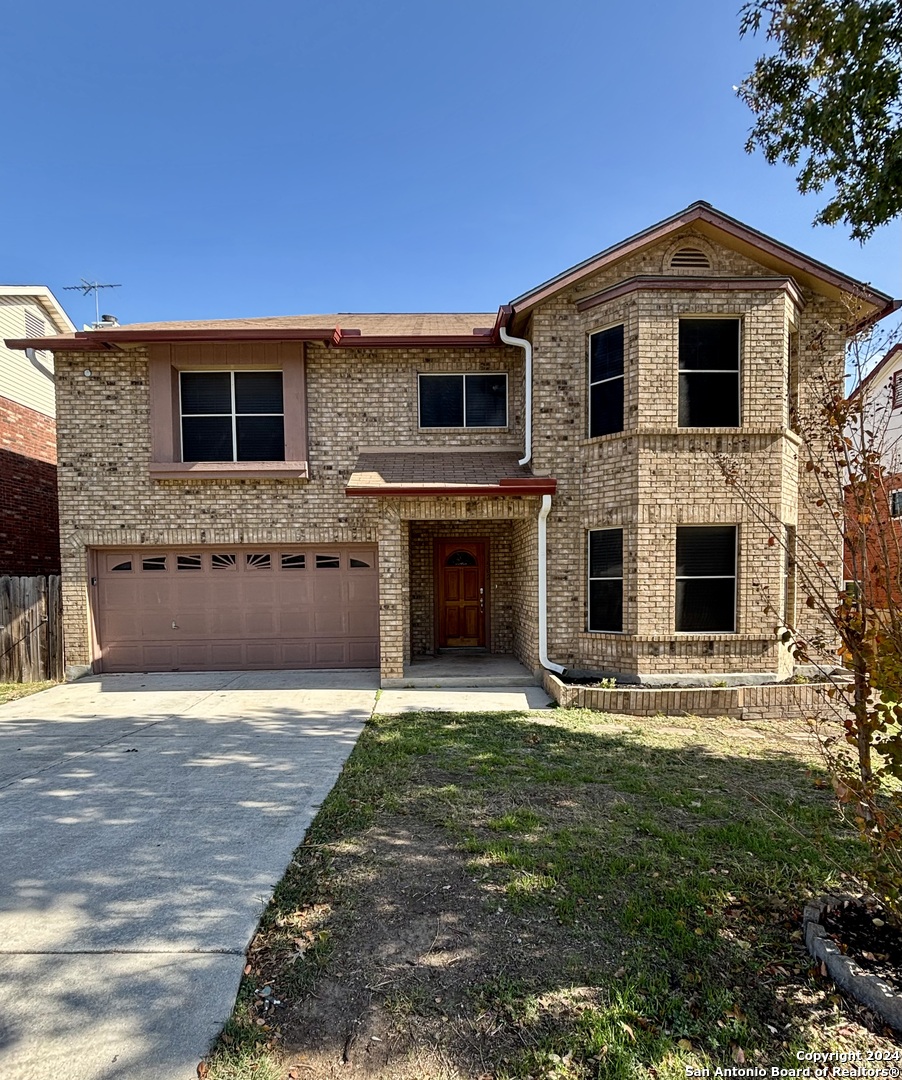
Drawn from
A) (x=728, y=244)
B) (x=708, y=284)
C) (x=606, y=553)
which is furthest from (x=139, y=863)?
(x=728, y=244)

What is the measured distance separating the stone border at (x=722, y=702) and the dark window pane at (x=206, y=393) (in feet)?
27.4

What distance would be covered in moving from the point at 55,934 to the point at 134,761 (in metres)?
2.78

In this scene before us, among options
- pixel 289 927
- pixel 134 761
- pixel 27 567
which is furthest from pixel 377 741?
pixel 27 567

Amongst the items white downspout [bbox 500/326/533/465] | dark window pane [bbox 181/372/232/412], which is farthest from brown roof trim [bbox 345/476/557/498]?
dark window pane [bbox 181/372/232/412]

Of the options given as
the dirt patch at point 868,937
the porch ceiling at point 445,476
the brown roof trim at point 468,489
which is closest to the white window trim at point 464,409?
the porch ceiling at point 445,476

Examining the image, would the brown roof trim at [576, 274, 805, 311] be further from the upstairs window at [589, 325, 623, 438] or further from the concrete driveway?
the concrete driveway

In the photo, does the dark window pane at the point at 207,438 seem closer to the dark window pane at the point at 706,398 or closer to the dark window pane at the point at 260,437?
the dark window pane at the point at 260,437

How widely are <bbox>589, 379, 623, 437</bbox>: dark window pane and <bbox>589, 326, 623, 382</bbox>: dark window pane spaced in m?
0.17

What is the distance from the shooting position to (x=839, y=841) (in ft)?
12.4

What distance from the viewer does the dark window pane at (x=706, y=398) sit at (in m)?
8.09

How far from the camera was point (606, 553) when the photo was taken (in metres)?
8.48

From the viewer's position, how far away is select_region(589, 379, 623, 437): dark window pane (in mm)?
8336

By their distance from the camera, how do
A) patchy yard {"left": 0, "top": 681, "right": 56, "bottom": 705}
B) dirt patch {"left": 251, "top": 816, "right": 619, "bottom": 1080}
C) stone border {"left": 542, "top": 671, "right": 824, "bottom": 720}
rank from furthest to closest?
1. patchy yard {"left": 0, "top": 681, "right": 56, "bottom": 705}
2. stone border {"left": 542, "top": 671, "right": 824, "bottom": 720}
3. dirt patch {"left": 251, "top": 816, "right": 619, "bottom": 1080}

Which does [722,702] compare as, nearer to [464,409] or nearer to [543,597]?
[543,597]
